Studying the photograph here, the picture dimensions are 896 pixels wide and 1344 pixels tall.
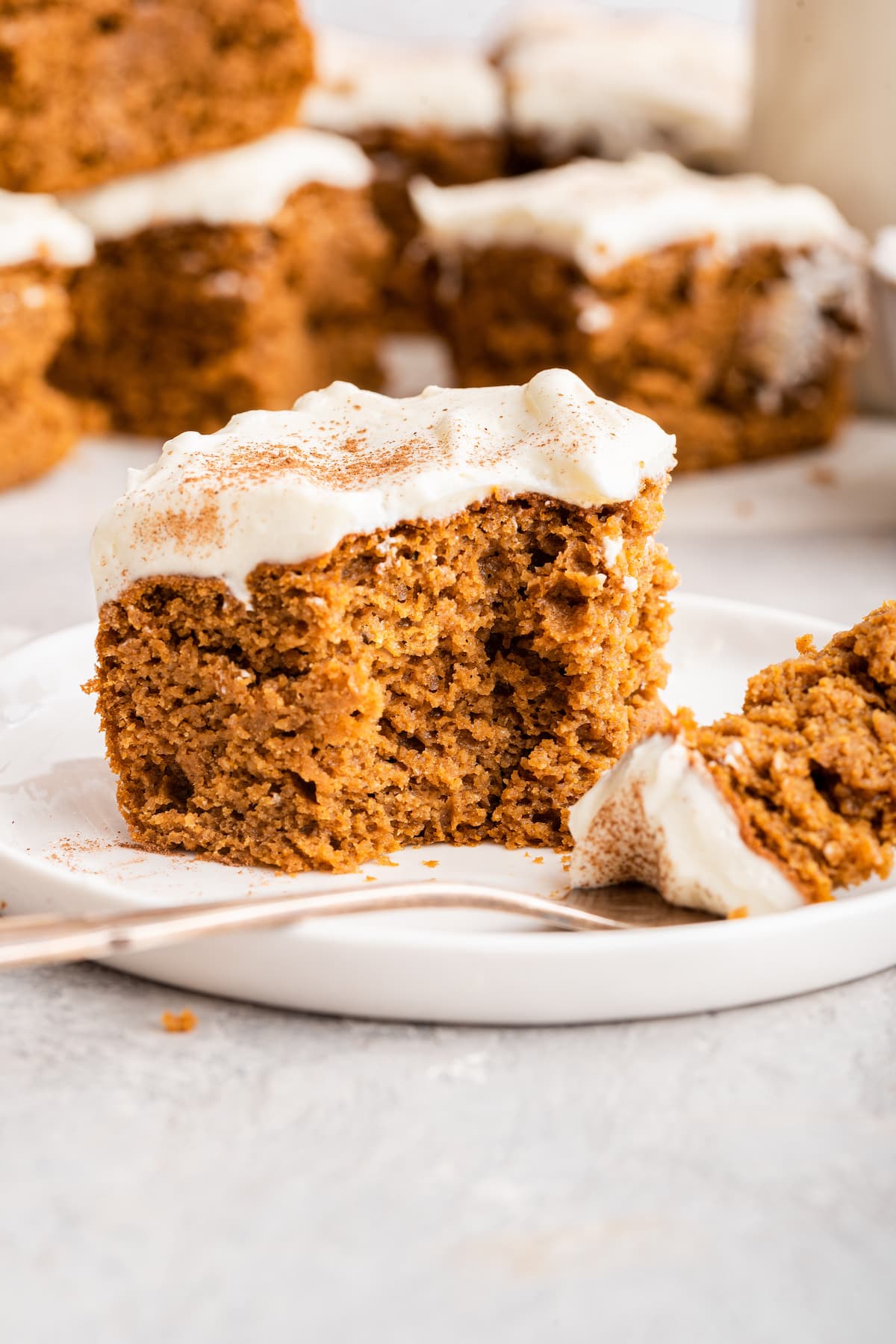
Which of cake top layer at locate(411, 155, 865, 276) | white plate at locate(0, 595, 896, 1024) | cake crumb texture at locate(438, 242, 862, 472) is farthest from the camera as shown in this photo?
cake crumb texture at locate(438, 242, 862, 472)

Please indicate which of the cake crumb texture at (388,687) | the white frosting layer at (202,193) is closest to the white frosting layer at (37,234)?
the white frosting layer at (202,193)

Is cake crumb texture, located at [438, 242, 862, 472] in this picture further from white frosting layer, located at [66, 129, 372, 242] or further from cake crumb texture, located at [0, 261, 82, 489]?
cake crumb texture, located at [0, 261, 82, 489]

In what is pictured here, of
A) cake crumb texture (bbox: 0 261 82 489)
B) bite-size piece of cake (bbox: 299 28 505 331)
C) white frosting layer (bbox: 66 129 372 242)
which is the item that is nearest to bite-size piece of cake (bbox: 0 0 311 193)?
white frosting layer (bbox: 66 129 372 242)

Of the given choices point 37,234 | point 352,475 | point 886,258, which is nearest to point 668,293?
point 886,258

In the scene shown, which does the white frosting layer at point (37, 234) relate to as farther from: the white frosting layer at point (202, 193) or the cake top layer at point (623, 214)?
the cake top layer at point (623, 214)

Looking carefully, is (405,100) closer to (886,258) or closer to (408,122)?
(408,122)

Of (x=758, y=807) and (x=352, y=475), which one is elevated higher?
(x=352, y=475)
